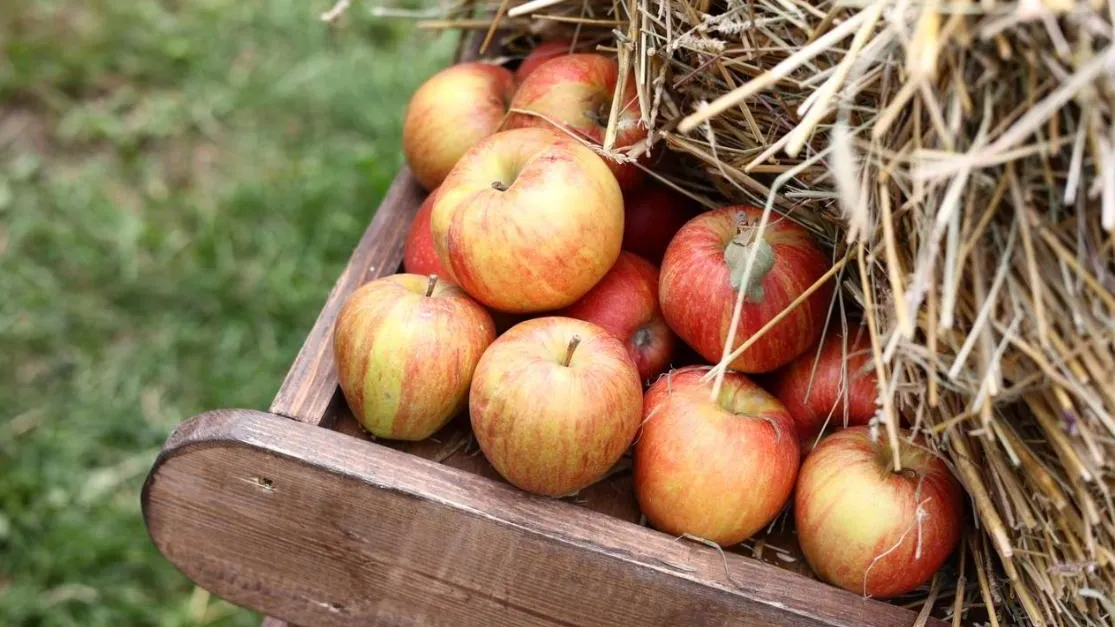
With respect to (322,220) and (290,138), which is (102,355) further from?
(290,138)

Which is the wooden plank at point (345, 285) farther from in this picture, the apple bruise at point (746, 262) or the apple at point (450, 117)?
the apple bruise at point (746, 262)

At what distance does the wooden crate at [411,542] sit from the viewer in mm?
1011

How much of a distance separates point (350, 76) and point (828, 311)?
5.74 ft

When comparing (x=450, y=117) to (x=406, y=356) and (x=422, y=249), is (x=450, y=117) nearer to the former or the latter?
(x=422, y=249)

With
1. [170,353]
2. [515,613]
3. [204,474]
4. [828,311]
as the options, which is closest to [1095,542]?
[828,311]

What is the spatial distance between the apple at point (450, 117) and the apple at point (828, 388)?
0.48 metres

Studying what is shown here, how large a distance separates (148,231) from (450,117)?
1.16m

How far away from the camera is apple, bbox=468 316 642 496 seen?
993 millimetres

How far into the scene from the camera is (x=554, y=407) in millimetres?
990

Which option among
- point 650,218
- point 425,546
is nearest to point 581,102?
point 650,218

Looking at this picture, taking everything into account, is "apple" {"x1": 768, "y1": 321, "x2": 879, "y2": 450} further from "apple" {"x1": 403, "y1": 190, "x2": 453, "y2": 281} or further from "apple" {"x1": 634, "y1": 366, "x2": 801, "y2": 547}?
"apple" {"x1": 403, "y1": 190, "x2": 453, "y2": 281}

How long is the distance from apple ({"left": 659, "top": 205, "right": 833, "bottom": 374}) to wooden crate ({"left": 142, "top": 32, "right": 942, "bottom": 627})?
0.63 ft

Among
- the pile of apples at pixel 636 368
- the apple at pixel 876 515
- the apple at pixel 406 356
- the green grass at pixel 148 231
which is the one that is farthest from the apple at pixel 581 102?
the green grass at pixel 148 231

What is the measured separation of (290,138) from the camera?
2498 mm
